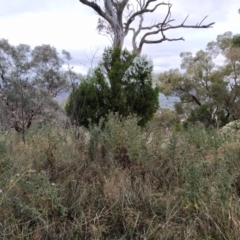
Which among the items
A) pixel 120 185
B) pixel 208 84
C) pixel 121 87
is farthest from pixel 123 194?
pixel 208 84

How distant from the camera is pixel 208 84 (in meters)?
27.4

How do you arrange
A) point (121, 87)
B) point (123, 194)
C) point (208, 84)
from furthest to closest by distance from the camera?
point (208, 84), point (121, 87), point (123, 194)

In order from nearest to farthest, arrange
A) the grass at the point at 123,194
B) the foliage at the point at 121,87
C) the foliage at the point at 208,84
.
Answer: the grass at the point at 123,194
the foliage at the point at 121,87
the foliage at the point at 208,84

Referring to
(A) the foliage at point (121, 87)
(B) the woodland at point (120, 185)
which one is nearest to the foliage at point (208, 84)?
(A) the foliage at point (121, 87)

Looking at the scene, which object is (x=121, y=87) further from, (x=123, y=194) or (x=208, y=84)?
(x=208, y=84)

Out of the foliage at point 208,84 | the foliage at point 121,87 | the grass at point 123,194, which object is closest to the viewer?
the grass at point 123,194

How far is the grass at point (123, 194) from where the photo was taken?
232 centimetres

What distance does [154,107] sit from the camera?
10117mm

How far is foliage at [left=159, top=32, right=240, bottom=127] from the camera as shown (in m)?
25.5

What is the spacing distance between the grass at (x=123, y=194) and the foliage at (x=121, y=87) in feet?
19.6

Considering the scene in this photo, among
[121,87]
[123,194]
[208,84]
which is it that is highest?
[121,87]

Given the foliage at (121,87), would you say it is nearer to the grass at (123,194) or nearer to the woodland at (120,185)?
the woodland at (120,185)

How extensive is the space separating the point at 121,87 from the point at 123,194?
7.48 meters

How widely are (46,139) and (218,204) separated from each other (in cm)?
190
